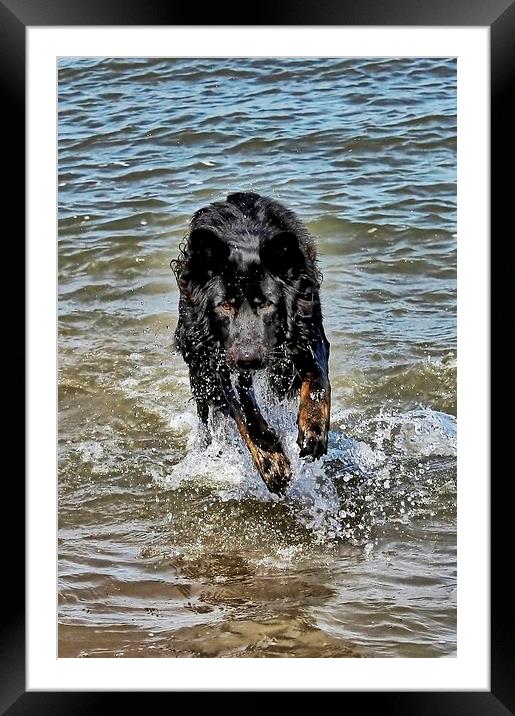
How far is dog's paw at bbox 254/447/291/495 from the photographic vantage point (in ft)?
12.7

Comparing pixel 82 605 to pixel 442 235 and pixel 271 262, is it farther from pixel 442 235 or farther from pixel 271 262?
pixel 442 235

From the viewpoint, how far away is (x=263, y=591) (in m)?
3.72

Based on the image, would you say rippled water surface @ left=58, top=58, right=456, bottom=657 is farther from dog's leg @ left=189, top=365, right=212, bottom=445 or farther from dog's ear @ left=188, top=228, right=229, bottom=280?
dog's ear @ left=188, top=228, right=229, bottom=280

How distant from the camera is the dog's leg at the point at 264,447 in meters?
3.88

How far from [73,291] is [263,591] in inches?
66.6

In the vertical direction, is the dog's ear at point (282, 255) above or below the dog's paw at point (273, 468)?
above
